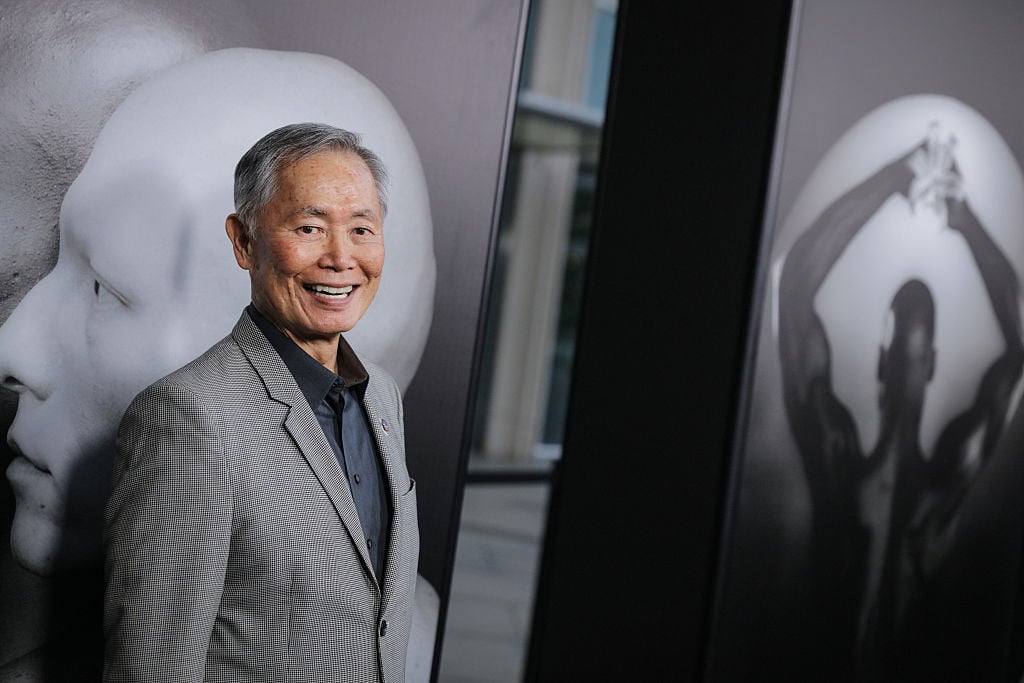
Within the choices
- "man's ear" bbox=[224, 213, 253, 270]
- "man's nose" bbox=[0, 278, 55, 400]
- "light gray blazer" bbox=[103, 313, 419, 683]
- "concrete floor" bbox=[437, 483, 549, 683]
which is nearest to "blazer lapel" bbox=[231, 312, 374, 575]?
"light gray blazer" bbox=[103, 313, 419, 683]

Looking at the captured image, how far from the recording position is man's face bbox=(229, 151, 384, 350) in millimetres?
1928

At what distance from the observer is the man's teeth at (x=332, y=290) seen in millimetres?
1968

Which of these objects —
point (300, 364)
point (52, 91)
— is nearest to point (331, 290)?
point (300, 364)

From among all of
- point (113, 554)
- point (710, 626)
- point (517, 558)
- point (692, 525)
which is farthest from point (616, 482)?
point (517, 558)

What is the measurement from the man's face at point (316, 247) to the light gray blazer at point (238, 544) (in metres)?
0.08

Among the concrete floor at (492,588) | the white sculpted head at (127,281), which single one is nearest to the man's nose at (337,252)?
the white sculpted head at (127,281)

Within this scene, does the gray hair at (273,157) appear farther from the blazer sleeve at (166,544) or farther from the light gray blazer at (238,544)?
the blazer sleeve at (166,544)

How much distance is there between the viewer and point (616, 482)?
3557 mm

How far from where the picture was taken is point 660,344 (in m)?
3.48

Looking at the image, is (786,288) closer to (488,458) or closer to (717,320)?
(717,320)

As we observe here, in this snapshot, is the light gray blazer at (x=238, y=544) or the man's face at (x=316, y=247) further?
the man's face at (x=316, y=247)

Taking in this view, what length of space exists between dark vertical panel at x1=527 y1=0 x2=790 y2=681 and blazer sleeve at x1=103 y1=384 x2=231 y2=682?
1946 millimetres

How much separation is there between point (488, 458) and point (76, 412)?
9661mm

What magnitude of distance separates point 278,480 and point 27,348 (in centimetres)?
55
